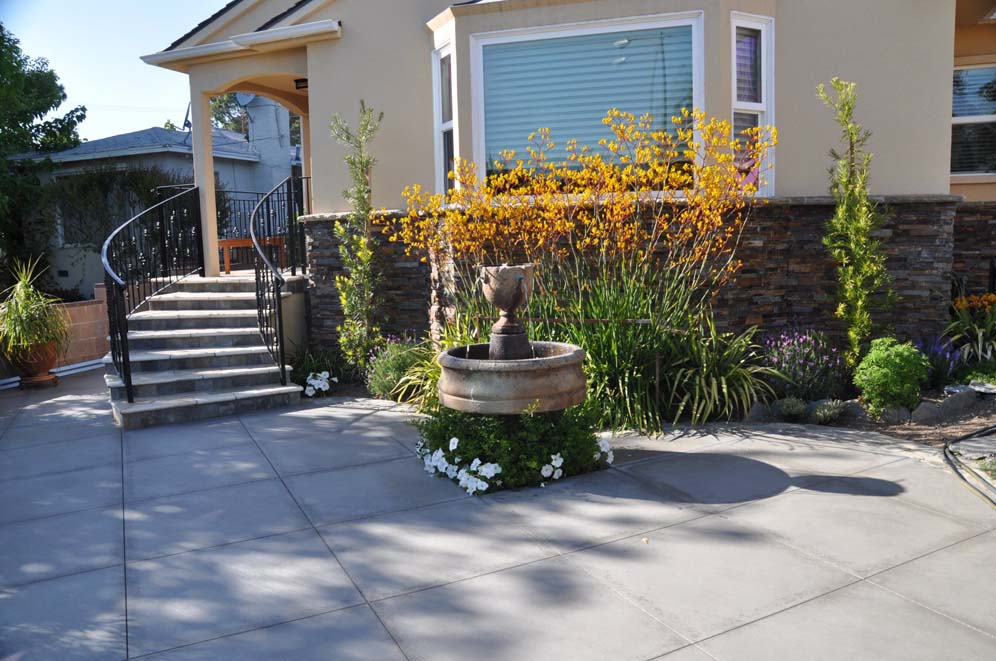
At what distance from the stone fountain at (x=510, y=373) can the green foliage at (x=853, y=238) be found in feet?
10.2

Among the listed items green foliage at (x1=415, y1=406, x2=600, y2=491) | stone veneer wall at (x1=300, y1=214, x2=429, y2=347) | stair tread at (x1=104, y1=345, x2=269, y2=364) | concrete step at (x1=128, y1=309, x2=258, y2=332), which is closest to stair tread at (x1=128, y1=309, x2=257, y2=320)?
concrete step at (x1=128, y1=309, x2=258, y2=332)

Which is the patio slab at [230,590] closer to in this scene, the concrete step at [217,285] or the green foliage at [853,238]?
the green foliage at [853,238]

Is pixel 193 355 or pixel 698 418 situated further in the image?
pixel 193 355

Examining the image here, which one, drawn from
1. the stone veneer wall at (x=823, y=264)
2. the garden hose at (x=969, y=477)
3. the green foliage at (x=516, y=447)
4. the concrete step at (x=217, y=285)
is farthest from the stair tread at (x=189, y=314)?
the garden hose at (x=969, y=477)

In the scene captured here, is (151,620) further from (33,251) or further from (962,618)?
(33,251)

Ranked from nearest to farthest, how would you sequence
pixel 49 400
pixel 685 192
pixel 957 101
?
1. pixel 685 192
2. pixel 49 400
3. pixel 957 101

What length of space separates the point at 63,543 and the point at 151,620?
4.29 feet

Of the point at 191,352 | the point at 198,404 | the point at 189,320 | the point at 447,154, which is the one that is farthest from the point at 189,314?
the point at 447,154

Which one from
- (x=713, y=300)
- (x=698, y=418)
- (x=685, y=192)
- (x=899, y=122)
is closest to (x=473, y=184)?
(x=685, y=192)

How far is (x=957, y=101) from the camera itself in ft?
33.1

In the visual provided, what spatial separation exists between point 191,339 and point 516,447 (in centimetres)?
478

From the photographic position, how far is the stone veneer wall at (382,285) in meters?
8.72

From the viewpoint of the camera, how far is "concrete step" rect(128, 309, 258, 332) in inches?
344

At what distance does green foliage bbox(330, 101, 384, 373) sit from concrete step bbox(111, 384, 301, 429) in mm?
874
